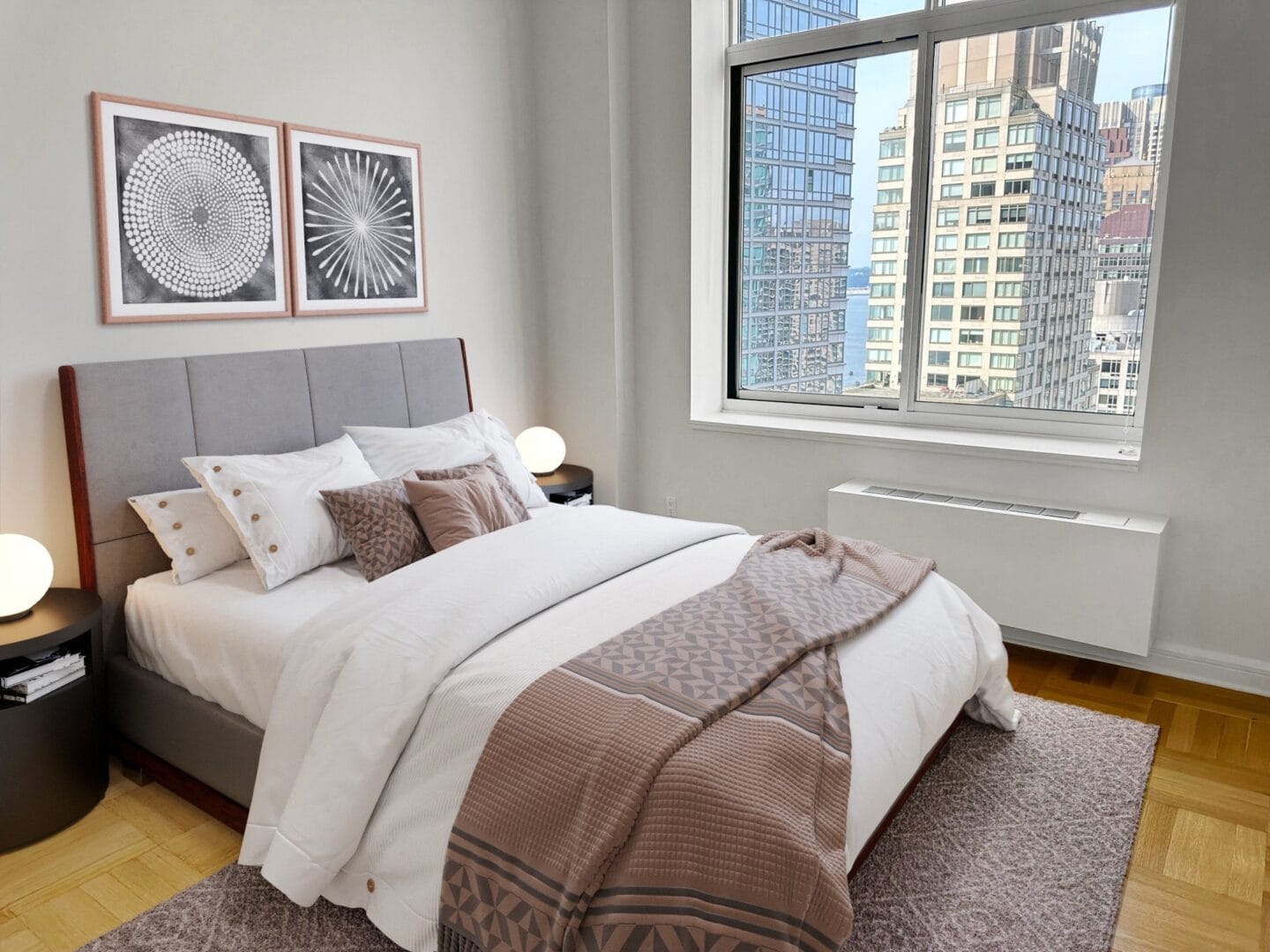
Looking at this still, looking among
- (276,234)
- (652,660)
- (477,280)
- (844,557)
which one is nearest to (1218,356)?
(844,557)

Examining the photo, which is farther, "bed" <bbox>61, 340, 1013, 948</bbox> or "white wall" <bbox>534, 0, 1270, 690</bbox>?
"white wall" <bbox>534, 0, 1270, 690</bbox>

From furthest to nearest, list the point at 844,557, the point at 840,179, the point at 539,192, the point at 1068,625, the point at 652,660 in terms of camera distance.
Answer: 1. the point at 539,192
2. the point at 840,179
3. the point at 1068,625
4. the point at 844,557
5. the point at 652,660

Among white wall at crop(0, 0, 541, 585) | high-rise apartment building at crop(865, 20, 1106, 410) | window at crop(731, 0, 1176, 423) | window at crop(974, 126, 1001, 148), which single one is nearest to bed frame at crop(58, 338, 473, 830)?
white wall at crop(0, 0, 541, 585)

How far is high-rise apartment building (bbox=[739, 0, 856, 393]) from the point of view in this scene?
13.3ft

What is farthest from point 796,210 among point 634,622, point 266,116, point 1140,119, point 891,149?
point 634,622

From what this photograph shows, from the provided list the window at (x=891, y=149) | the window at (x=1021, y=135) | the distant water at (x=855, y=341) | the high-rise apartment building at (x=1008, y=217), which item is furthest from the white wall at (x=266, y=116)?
the window at (x=1021, y=135)

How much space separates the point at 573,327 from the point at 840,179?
1371mm

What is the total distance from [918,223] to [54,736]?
346cm

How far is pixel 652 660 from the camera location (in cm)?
→ 203

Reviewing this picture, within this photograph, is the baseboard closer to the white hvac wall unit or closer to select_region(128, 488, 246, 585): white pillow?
the white hvac wall unit

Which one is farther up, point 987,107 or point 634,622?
point 987,107

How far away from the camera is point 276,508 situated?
Result: 2744 mm

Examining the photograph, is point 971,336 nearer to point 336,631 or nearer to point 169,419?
point 336,631

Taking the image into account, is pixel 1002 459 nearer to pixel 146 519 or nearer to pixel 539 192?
pixel 539 192
